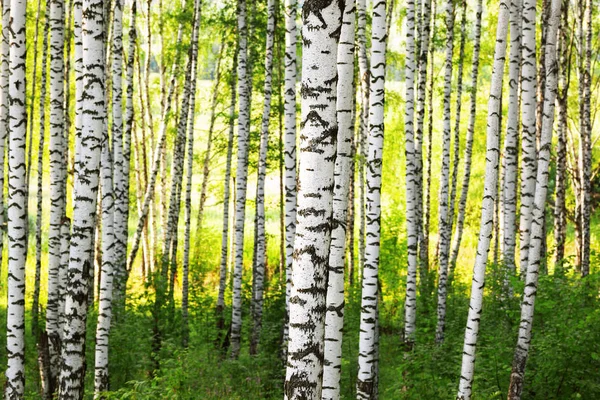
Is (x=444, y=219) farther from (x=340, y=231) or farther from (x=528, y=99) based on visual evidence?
(x=340, y=231)

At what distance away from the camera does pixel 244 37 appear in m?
10.3

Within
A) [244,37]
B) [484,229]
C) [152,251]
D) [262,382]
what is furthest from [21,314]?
[152,251]

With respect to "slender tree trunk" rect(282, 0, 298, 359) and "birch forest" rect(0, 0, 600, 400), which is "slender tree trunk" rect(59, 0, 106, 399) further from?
"slender tree trunk" rect(282, 0, 298, 359)

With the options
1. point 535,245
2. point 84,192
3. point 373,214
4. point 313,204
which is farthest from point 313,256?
point 535,245

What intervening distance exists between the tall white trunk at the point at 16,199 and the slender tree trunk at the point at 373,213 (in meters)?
→ 3.74

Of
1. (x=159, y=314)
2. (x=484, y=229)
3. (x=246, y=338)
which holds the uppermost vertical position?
(x=484, y=229)

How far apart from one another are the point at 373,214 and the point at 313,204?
3.39m

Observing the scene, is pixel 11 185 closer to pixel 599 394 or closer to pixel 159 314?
pixel 159 314

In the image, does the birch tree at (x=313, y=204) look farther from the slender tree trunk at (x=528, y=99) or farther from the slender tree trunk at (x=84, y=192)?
the slender tree trunk at (x=528, y=99)

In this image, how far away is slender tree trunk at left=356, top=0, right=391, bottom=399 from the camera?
259 inches

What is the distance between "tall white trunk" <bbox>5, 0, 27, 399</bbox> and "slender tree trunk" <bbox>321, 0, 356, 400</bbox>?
339 cm

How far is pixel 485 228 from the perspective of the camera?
646cm

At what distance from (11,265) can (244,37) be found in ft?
18.3

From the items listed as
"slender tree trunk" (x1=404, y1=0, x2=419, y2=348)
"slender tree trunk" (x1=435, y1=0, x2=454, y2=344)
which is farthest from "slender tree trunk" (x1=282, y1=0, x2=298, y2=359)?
"slender tree trunk" (x1=435, y1=0, x2=454, y2=344)
